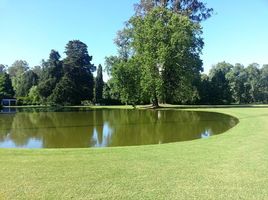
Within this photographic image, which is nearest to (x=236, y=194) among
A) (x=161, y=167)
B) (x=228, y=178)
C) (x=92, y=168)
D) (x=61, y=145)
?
(x=228, y=178)

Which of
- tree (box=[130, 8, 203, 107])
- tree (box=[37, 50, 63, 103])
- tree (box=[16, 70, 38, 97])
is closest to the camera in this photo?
tree (box=[130, 8, 203, 107])

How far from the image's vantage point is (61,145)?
11.2 m

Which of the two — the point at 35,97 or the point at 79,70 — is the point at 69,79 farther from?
the point at 35,97

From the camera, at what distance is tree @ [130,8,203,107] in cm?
3641

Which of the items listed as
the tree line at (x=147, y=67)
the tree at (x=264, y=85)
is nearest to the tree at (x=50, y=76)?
the tree line at (x=147, y=67)

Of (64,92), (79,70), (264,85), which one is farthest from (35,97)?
(264,85)

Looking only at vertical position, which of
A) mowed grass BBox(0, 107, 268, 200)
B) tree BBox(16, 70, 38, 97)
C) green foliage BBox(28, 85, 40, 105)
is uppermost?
tree BBox(16, 70, 38, 97)

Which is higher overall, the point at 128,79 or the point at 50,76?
the point at 50,76

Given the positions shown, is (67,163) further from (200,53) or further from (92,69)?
(92,69)

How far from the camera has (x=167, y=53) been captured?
35.7 m

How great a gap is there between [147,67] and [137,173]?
3138cm

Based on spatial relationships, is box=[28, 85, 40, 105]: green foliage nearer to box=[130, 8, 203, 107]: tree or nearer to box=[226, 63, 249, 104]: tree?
box=[130, 8, 203, 107]: tree

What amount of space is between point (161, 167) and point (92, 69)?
57122 millimetres

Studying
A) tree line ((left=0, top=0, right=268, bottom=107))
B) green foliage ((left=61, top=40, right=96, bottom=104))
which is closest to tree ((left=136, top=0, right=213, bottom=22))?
tree line ((left=0, top=0, right=268, bottom=107))
